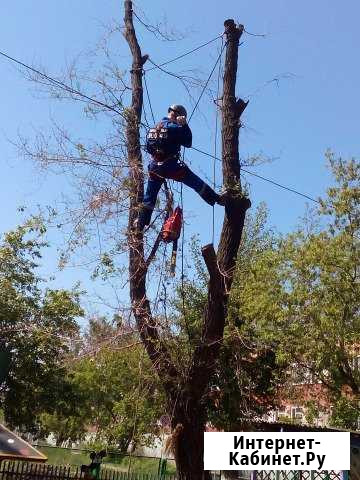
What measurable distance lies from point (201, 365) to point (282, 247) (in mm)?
9602

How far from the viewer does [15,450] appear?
6.98m

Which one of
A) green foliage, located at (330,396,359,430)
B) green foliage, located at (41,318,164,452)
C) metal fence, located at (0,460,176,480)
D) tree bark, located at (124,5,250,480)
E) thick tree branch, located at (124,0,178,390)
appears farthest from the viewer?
green foliage, located at (330,396,359,430)

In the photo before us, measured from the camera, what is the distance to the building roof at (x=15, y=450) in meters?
6.79

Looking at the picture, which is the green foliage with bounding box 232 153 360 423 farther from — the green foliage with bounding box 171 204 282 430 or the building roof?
the building roof

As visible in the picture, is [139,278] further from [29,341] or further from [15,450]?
[29,341]

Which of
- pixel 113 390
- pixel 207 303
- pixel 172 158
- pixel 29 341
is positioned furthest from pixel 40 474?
pixel 113 390

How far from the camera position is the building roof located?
22.3ft

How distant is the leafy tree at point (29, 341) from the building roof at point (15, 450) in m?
8.09

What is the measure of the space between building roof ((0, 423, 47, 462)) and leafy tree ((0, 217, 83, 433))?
8086mm

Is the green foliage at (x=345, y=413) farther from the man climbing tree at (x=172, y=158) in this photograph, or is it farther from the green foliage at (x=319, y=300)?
the man climbing tree at (x=172, y=158)

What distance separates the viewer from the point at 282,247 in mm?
15320

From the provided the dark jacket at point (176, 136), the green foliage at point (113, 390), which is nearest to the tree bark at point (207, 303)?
the green foliage at point (113, 390)

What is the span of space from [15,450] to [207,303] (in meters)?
3.10

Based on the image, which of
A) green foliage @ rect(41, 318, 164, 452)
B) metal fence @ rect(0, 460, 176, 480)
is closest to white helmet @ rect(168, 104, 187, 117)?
green foliage @ rect(41, 318, 164, 452)
